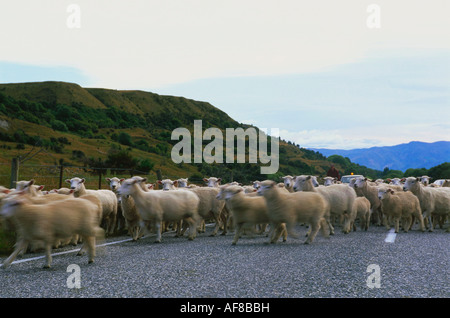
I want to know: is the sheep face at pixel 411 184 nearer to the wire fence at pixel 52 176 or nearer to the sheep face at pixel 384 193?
the sheep face at pixel 384 193

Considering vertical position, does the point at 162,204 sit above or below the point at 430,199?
above

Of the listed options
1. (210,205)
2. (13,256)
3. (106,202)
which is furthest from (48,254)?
(210,205)

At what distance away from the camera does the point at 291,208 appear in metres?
11.9

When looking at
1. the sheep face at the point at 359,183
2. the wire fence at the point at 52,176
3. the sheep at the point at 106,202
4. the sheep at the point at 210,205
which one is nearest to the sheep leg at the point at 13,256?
Answer: the sheep at the point at 106,202

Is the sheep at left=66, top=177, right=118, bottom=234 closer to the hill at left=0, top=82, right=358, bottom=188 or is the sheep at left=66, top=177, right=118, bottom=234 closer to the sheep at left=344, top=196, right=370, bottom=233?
the sheep at left=344, top=196, right=370, bottom=233

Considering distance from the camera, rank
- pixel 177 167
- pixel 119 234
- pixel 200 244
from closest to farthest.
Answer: pixel 200 244 < pixel 119 234 < pixel 177 167

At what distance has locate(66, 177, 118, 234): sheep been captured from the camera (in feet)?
43.1

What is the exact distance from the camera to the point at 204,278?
295 inches

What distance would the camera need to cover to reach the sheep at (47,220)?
27.1 feet

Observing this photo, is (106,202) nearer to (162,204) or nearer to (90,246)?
(162,204)

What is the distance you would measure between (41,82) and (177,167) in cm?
8165

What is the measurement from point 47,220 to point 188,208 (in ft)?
18.1
